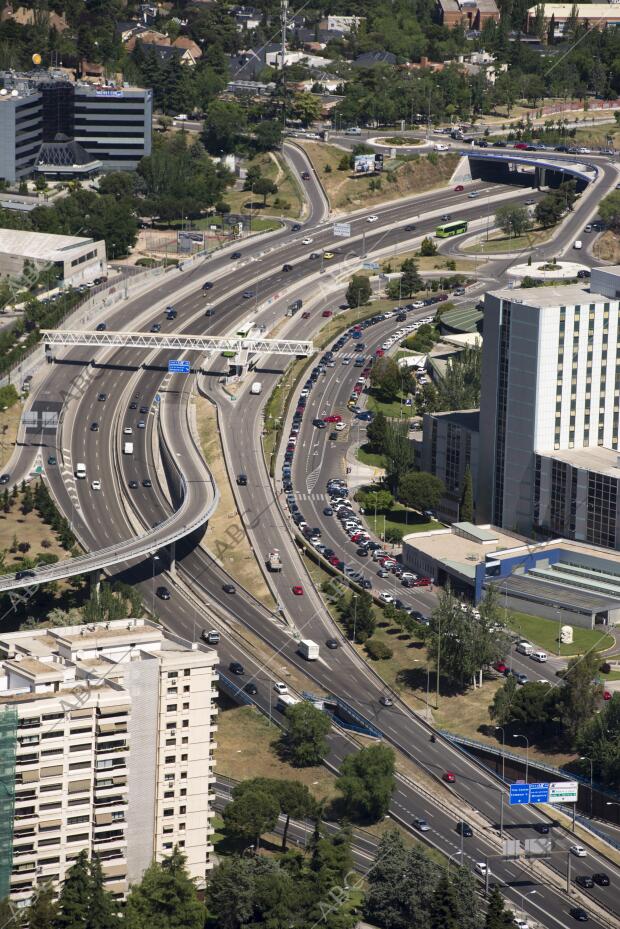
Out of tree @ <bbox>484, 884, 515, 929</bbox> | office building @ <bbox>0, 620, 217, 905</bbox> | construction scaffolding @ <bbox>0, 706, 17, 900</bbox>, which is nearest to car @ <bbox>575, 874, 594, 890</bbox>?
tree @ <bbox>484, 884, 515, 929</bbox>

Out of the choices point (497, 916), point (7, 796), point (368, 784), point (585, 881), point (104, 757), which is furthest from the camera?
point (368, 784)

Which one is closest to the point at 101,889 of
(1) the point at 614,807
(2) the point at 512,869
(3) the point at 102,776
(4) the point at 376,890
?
(3) the point at 102,776

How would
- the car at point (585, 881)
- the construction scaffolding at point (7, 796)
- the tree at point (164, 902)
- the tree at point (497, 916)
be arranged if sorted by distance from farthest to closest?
1. the car at point (585, 881)
2. the tree at point (497, 916)
3. the tree at point (164, 902)
4. the construction scaffolding at point (7, 796)

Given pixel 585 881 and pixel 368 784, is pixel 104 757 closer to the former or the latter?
pixel 368 784

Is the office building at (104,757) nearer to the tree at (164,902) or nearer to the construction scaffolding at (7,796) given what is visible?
the construction scaffolding at (7,796)

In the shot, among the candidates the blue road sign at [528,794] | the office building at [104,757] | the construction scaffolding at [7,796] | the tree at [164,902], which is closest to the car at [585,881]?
the blue road sign at [528,794]

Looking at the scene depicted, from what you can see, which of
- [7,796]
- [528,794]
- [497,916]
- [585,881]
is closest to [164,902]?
[7,796]

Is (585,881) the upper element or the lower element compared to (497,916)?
lower

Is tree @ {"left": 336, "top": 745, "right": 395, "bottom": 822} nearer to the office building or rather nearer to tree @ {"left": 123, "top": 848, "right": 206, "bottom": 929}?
the office building
